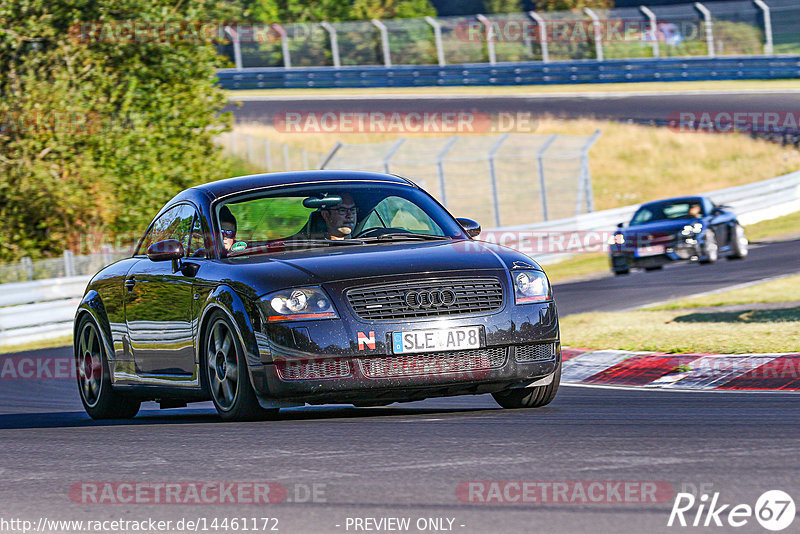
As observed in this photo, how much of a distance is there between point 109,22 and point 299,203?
20585 millimetres

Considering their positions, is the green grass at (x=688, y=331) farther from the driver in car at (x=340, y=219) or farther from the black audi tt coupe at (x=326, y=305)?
the driver in car at (x=340, y=219)

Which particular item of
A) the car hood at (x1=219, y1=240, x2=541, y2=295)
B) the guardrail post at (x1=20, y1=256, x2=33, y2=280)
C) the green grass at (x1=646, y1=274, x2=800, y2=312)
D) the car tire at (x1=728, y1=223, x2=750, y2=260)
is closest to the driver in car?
the car hood at (x1=219, y1=240, x2=541, y2=295)

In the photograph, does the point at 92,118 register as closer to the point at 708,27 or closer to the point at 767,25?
the point at 708,27

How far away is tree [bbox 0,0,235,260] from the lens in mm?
26750

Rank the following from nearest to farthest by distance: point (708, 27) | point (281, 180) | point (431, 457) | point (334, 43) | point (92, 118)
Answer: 1. point (431, 457)
2. point (281, 180)
3. point (92, 118)
4. point (708, 27)
5. point (334, 43)

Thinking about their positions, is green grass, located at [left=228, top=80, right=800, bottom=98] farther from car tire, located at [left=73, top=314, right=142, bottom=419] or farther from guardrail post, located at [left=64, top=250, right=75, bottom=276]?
car tire, located at [left=73, top=314, right=142, bottom=419]

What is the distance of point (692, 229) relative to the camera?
22.1 metres

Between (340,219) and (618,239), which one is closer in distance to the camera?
(340,219)

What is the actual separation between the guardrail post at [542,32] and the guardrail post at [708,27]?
16.9 feet

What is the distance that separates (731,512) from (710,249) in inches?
722

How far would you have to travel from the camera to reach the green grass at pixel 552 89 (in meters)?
45.3

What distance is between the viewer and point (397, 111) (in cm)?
4503

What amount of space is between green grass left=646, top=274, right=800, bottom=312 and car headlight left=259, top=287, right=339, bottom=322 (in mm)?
10524

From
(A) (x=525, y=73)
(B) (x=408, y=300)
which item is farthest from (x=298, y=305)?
(A) (x=525, y=73)
